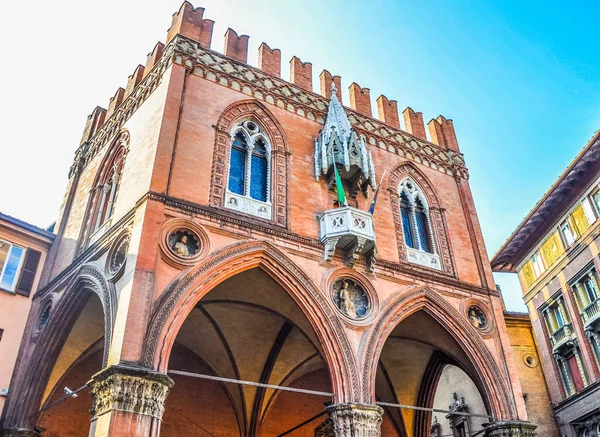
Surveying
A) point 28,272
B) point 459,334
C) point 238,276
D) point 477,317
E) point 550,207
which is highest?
point 550,207

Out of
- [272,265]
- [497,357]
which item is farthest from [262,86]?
[497,357]

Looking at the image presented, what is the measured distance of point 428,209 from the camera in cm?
1661

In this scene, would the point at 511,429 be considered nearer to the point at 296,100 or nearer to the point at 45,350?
the point at 296,100

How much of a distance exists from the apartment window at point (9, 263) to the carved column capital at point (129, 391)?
226 inches

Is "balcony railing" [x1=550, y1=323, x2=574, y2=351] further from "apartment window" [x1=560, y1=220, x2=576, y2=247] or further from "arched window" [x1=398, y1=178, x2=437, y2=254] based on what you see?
"arched window" [x1=398, y1=178, x2=437, y2=254]

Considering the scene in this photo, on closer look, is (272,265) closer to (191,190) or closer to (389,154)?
(191,190)

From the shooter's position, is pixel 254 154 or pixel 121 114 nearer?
pixel 254 154

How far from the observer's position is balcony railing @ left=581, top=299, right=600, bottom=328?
19766 mm

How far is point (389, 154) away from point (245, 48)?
4967mm

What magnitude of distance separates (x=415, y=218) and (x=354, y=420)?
6.59 meters

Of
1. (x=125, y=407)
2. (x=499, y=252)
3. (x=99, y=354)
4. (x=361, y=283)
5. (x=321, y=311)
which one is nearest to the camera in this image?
(x=125, y=407)

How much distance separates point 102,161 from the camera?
1559 centimetres

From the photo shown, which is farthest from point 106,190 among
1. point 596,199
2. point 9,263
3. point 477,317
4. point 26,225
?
point 596,199

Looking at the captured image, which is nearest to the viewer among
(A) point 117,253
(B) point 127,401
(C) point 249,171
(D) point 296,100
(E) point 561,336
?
(B) point 127,401
